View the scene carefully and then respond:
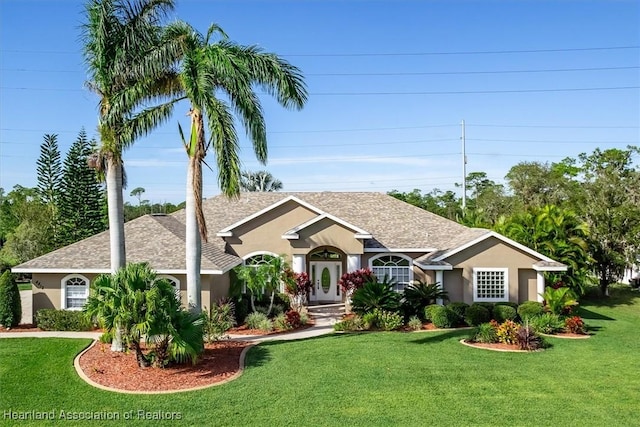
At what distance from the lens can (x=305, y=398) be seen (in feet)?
38.3

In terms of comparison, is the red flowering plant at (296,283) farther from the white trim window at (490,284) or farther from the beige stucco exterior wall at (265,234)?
the white trim window at (490,284)

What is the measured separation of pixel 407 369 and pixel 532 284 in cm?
1213

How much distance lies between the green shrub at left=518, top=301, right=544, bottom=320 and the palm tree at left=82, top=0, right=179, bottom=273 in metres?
16.5

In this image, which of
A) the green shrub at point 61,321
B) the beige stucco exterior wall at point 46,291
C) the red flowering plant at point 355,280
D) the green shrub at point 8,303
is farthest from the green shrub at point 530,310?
the green shrub at point 8,303

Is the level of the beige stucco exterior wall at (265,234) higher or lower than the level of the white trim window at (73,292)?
higher

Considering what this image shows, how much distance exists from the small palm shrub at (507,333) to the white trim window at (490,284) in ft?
18.8

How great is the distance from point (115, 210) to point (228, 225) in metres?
12.1

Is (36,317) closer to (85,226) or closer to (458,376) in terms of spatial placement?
(458,376)

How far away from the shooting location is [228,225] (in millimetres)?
27984

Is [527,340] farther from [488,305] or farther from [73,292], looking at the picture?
[73,292]

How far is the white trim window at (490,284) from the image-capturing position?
2317 cm

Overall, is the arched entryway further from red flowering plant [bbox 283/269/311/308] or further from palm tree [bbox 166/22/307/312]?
palm tree [bbox 166/22/307/312]

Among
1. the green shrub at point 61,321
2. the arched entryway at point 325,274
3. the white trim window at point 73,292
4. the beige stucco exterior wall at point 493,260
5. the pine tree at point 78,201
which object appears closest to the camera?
the green shrub at point 61,321

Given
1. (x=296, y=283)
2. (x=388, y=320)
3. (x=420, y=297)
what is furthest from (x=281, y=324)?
(x=420, y=297)
